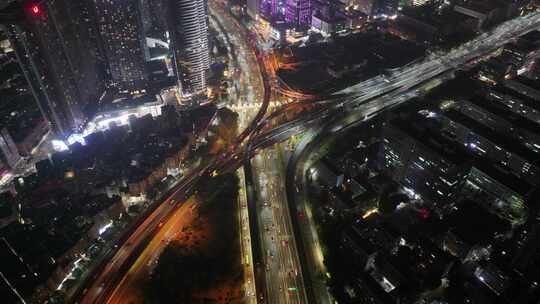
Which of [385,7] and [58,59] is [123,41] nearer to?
[58,59]

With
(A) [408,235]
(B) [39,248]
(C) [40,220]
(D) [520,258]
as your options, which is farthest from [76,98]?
(D) [520,258]

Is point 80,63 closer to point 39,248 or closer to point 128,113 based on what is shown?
point 128,113

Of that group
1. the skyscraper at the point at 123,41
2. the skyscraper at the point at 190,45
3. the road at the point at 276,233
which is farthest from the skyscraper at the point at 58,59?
the road at the point at 276,233

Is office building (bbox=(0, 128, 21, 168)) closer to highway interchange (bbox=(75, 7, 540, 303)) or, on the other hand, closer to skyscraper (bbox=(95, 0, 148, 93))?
skyscraper (bbox=(95, 0, 148, 93))

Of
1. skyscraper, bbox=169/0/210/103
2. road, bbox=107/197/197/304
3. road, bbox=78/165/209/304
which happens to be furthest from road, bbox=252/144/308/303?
skyscraper, bbox=169/0/210/103

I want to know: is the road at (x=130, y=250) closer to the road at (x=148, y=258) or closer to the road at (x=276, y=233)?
the road at (x=148, y=258)

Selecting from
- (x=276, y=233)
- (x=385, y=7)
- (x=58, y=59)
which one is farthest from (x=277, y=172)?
(x=385, y=7)
